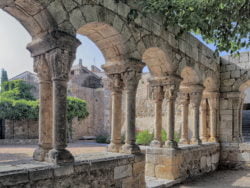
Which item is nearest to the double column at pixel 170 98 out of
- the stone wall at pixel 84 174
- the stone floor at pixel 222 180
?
the stone floor at pixel 222 180

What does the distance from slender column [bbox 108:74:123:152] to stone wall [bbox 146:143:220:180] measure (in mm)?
1515

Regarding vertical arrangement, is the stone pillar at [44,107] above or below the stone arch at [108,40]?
below

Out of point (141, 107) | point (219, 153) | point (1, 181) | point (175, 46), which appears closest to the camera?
point (1, 181)

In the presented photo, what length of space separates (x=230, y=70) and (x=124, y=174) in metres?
5.64

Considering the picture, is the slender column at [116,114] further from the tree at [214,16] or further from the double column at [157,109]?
the double column at [157,109]

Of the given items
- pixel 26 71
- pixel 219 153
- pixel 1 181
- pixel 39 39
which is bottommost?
pixel 219 153

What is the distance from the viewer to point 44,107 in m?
3.33

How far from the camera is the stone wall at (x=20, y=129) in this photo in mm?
16250

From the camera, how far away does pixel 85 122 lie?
2022cm

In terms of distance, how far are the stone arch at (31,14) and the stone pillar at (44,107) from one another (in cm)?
37

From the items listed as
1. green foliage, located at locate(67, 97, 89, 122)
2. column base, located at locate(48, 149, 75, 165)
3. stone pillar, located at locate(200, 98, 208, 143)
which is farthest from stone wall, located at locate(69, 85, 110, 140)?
column base, located at locate(48, 149, 75, 165)

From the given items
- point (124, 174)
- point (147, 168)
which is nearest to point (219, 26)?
point (124, 174)

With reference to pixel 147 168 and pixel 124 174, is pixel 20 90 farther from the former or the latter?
pixel 124 174

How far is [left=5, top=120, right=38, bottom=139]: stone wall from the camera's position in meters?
16.2
